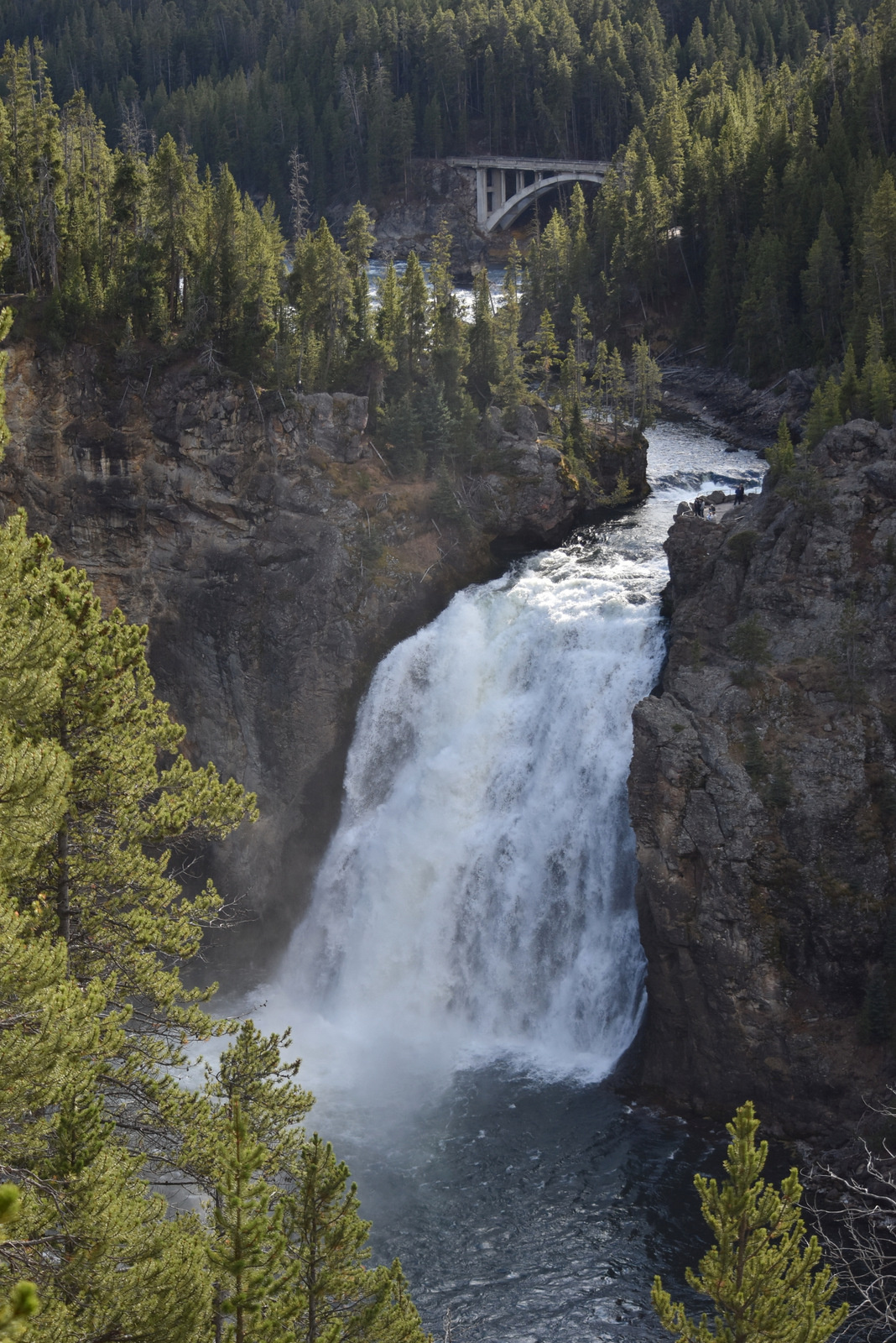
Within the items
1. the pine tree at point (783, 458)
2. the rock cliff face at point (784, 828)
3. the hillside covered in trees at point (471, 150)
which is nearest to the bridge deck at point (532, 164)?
the hillside covered in trees at point (471, 150)

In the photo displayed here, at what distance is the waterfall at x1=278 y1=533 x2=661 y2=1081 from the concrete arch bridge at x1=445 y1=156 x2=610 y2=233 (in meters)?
92.4

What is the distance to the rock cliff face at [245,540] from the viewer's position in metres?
58.0

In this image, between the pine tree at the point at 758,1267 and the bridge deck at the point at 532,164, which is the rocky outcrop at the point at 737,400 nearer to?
the bridge deck at the point at 532,164

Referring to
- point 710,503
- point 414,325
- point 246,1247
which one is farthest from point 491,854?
point 414,325

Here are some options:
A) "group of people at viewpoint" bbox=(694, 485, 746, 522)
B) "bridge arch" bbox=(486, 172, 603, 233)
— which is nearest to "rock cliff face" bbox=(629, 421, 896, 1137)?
"group of people at viewpoint" bbox=(694, 485, 746, 522)

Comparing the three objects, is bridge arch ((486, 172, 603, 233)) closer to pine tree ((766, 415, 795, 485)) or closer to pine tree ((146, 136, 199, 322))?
pine tree ((146, 136, 199, 322))

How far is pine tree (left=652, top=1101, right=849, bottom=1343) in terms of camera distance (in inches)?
779

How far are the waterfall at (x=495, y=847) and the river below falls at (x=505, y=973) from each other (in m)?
0.10

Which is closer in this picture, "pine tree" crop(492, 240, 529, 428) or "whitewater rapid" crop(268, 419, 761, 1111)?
"whitewater rapid" crop(268, 419, 761, 1111)

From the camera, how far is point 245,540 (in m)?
60.6

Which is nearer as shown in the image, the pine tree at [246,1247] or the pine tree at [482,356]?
the pine tree at [246,1247]

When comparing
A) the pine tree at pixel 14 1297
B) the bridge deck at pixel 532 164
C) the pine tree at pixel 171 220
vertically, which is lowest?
the pine tree at pixel 14 1297

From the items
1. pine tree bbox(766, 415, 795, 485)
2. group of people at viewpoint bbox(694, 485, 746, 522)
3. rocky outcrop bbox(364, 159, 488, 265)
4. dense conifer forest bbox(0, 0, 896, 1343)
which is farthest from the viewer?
rocky outcrop bbox(364, 159, 488, 265)

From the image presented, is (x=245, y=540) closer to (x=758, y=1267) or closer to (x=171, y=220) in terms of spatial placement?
→ (x=171, y=220)
